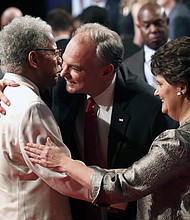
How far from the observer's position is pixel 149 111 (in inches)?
141

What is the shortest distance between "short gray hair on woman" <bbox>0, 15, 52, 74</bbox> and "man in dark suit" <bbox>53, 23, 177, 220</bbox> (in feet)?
0.69

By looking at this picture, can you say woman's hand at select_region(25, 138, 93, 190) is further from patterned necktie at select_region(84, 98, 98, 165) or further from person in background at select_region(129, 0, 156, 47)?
person in background at select_region(129, 0, 156, 47)

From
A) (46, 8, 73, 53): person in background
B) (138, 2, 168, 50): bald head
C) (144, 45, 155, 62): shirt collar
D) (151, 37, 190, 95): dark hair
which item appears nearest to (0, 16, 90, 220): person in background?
(151, 37, 190, 95): dark hair

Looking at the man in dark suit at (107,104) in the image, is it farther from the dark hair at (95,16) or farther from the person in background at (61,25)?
the person in background at (61,25)

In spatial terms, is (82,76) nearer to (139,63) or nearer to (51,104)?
(51,104)

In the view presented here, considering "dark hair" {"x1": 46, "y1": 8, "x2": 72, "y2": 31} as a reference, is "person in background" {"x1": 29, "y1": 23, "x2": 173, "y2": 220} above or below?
above

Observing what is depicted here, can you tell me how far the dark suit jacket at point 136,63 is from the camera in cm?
515

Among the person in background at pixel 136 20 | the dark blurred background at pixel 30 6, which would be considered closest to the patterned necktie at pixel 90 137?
the person in background at pixel 136 20

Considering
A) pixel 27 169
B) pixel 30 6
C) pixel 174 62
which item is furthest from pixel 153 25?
pixel 30 6

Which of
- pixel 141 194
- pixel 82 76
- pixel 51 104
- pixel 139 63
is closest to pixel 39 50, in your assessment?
pixel 82 76

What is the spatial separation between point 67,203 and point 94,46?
0.76m

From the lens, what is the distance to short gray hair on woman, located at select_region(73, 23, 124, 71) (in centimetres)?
348

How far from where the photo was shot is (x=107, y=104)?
365 centimetres

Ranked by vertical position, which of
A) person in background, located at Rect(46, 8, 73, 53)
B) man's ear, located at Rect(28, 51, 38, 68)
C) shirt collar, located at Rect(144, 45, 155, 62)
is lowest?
person in background, located at Rect(46, 8, 73, 53)
